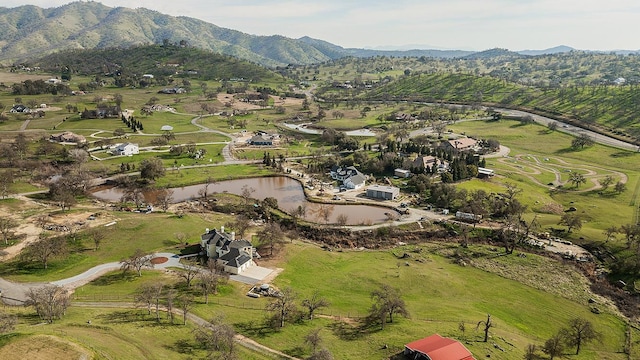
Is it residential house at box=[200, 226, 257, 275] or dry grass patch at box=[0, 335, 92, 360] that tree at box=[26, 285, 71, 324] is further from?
residential house at box=[200, 226, 257, 275]

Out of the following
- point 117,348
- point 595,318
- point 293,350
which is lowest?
point 595,318

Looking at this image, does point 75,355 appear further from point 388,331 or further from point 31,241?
point 31,241

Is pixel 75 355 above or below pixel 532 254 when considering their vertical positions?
above

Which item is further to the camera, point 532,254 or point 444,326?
point 532,254

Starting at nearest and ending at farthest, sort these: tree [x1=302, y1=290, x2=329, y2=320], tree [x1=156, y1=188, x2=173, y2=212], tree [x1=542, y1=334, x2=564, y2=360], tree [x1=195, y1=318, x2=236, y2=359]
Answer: tree [x1=195, y1=318, x2=236, y2=359]
tree [x1=542, y1=334, x2=564, y2=360]
tree [x1=302, y1=290, x2=329, y2=320]
tree [x1=156, y1=188, x2=173, y2=212]

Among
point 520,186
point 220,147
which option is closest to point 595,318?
point 520,186

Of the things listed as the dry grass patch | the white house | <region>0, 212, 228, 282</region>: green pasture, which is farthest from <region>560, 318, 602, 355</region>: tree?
the white house

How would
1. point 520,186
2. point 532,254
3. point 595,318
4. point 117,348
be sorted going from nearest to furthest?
1. point 117,348
2. point 595,318
3. point 532,254
4. point 520,186
